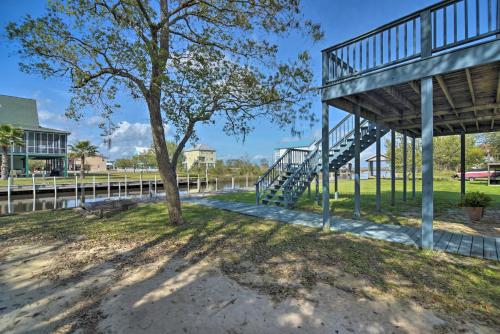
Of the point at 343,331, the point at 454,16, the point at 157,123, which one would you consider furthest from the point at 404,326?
the point at 157,123

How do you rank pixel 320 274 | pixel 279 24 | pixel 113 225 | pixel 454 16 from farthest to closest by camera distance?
pixel 113 225 < pixel 279 24 < pixel 454 16 < pixel 320 274

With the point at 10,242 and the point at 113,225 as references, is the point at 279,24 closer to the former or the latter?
the point at 113,225

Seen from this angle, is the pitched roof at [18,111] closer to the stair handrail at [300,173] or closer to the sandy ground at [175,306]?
the stair handrail at [300,173]

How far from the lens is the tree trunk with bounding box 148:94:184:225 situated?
18.9 ft

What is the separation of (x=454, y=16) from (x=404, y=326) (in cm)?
425

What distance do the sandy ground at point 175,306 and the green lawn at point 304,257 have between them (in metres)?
0.21

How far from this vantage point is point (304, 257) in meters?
3.79

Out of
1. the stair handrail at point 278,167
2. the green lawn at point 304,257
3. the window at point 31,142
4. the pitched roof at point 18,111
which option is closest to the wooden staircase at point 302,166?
the stair handrail at point 278,167

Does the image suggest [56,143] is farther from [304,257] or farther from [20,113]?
[304,257]

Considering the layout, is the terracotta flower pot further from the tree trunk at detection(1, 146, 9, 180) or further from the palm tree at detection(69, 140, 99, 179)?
the palm tree at detection(69, 140, 99, 179)

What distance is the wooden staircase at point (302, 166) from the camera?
8250 millimetres

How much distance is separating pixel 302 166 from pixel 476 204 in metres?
4.38

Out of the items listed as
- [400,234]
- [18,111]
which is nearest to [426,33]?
[400,234]

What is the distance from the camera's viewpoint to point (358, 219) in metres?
6.37
